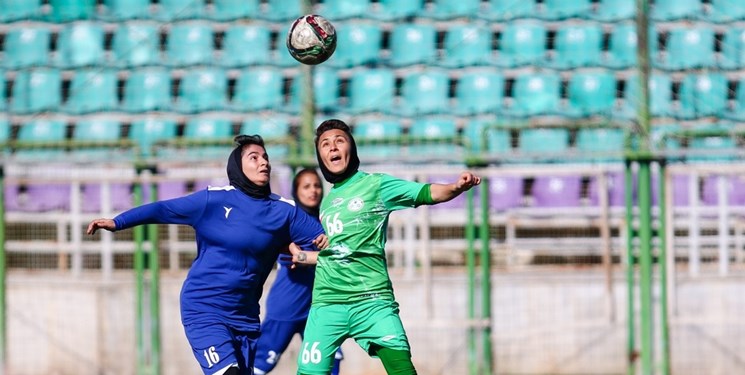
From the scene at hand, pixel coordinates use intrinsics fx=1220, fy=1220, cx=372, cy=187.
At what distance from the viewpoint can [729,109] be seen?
1198 centimetres

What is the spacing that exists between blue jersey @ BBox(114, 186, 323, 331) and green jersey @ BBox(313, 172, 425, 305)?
437 millimetres

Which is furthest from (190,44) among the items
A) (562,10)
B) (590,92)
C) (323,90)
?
(590,92)

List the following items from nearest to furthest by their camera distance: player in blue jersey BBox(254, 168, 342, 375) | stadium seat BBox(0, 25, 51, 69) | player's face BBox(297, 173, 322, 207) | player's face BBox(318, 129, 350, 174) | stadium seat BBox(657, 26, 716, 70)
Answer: player's face BBox(318, 129, 350, 174) → player's face BBox(297, 173, 322, 207) → player in blue jersey BBox(254, 168, 342, 375) → stadium seat BBox(657, 26, 716, 70) → stadium seat BBox(0, 25, 51, 69)

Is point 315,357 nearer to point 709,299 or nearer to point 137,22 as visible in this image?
point 709,299

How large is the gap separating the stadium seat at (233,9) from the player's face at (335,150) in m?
7.27

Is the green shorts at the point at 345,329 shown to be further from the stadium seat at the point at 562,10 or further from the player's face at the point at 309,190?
the stadium seat at the point at 562,10

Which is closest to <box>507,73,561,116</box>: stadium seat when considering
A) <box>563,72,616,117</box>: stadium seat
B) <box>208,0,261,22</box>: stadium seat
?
<box>563,72,616,117</box>: stadium seat

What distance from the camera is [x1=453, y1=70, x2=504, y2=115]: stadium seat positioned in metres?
12.8

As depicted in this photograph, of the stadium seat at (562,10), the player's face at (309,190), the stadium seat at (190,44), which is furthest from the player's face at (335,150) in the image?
the stadium seat at (190,44)

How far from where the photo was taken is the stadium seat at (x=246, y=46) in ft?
43.9

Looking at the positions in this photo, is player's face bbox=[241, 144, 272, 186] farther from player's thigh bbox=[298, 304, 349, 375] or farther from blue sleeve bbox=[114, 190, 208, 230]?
player's thigh bbox=[298, 304, 349, 375]

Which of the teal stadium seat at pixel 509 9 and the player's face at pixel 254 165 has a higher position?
the teal stadium seat at pixel 509 9

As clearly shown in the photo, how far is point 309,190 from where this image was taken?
25.5ft

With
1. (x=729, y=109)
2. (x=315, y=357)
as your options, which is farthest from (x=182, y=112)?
(x=315, y=357)
